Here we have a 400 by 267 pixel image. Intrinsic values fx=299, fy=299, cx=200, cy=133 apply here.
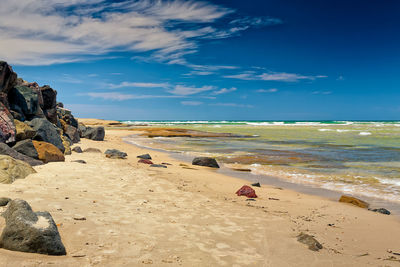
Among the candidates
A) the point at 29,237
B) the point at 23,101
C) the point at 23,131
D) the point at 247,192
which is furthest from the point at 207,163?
the point at 29,237

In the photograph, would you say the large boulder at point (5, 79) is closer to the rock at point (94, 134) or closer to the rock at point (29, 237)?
the rock at point (29, 237)

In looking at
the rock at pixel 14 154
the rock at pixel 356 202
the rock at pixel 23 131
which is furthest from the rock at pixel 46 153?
the rock at pixel 356 202

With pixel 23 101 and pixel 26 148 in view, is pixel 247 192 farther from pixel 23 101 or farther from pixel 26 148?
pixel 23 101

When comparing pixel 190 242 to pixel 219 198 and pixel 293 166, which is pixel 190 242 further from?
pixel 293 166

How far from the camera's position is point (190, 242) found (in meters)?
4.50

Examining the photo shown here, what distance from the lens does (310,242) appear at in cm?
477

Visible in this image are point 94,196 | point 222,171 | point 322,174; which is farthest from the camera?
point 222,171

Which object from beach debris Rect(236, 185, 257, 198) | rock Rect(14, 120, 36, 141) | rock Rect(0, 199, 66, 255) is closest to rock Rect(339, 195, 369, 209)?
beach debris Rect(236, 185, 257, 198)

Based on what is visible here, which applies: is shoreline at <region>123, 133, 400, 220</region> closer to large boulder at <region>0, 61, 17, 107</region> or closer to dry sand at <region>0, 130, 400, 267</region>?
dry sand at <region>0, 130, 400, 267</region>

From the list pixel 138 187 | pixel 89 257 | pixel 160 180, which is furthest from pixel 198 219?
pixel 160 180

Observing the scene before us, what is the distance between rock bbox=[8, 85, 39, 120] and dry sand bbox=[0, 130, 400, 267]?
5.54 meters

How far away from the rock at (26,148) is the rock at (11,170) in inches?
82.9

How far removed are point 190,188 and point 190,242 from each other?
444 cm

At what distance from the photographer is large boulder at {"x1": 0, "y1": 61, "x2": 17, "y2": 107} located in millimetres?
11180
